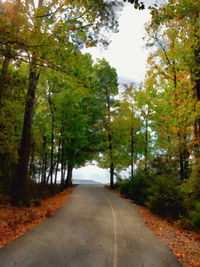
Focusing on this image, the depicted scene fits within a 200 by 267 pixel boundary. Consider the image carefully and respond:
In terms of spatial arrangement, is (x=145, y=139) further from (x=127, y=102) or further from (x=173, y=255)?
(x=173, y=255)

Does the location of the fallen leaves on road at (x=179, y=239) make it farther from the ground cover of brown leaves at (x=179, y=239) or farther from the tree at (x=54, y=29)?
the tree at (x=54, y=29)

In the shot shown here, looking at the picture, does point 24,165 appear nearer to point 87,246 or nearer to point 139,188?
point 87,246

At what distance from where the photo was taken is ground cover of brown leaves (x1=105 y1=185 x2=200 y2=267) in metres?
4.75

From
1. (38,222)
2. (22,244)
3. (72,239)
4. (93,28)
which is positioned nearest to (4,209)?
(38,222)

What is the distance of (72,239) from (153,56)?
13.8 m

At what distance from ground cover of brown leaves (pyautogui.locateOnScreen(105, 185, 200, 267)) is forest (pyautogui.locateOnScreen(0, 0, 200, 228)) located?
0.62m

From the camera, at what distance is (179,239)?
618 centimetres

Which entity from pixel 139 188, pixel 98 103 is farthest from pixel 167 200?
pixel 98 103

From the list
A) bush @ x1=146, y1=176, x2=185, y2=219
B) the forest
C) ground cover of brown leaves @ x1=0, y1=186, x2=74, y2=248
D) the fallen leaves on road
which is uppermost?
the forest

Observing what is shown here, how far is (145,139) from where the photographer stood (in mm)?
Answer: 20906

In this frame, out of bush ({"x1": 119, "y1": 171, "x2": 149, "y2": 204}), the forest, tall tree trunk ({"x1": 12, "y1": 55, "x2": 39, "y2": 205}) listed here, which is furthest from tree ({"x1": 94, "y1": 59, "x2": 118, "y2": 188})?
tall tree trunk ({"x1": 12, "y1": 55, "x2": 39, "y2": 205})

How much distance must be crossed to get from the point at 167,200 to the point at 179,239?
130 inches

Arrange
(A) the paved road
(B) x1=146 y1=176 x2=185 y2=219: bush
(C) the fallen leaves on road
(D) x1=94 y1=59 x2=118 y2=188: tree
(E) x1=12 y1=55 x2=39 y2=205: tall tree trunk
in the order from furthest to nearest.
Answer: (D) x1=94 y1=59 x2=118 y2=188: tree → (E) x1=12 y1=55 x2=39 y2=205: tall tree trunk → (B) x1=146 y1=176 x2=185 y2=219: bush → (C) the fallen leaves on road → (A) the paved road

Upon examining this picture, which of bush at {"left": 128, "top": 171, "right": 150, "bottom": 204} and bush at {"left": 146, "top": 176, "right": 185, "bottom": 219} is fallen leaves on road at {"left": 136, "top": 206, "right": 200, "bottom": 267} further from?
bush at {"left": 128, "top": 171, "right": 150, "bottom": 204}
